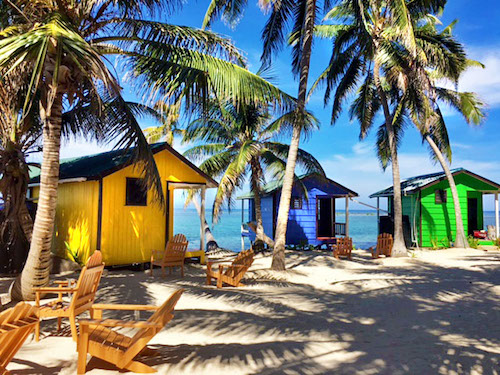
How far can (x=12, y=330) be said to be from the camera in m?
3.33

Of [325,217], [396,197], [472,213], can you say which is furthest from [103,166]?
[472,213]

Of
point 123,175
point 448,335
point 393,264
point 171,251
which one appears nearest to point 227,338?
point 448,335

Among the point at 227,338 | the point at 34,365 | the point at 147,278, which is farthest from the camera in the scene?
the point at 147,278

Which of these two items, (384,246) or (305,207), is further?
(305,207)

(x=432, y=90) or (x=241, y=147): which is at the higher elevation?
(x=432, y=90)

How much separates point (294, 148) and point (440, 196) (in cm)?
1357

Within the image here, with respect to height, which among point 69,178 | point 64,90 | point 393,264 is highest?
point 64,90

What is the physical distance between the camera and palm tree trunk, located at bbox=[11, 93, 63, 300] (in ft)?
23.5

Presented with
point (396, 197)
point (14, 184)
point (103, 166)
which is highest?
point (103, 166)

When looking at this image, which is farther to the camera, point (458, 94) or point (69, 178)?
point (458, 94)

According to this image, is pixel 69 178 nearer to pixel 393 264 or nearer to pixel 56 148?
pixel 56 148

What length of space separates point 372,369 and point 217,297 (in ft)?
14.2

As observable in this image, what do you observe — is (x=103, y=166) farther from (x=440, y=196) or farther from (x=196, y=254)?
(x=440, y=196)

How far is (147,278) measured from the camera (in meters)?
10.6
